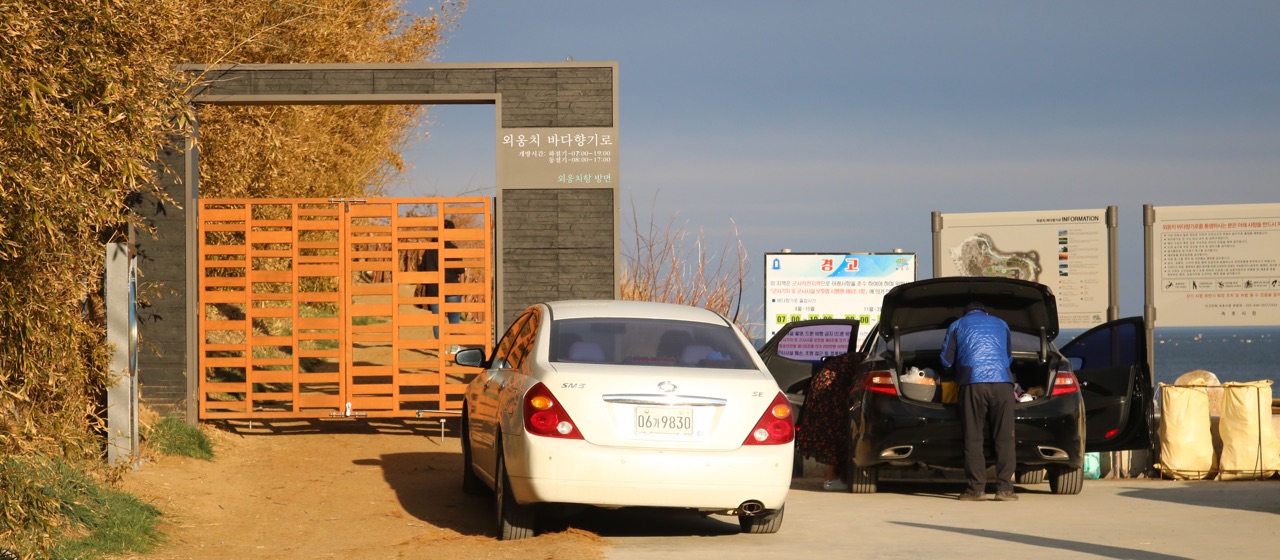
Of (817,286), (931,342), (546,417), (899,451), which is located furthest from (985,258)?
(546,417)

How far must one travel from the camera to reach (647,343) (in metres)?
8.99

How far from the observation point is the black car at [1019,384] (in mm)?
10812

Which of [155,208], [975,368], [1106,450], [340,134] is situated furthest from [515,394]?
[340,134]

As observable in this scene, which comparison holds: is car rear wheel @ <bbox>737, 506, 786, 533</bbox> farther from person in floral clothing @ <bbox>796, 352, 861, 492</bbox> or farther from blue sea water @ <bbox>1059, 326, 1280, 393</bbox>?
blue sea water @ <bbox>1059, 326, 1280, 393</bbox>

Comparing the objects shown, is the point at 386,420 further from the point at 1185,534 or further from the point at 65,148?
the point at 1185,534

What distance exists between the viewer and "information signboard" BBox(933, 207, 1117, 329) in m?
15.1

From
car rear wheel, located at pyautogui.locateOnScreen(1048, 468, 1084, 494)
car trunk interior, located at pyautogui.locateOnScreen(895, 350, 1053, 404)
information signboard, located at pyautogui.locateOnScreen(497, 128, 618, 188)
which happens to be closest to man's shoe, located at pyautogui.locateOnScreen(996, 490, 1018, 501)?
car rear wheel, located at pyautogui.locateOnScreen(1048, 468, 1084, 494)

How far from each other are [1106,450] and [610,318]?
5275 millimetres

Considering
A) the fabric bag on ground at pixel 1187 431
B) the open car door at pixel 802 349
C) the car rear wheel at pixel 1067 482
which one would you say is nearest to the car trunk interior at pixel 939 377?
the car rear wheel at pixel 1067 482

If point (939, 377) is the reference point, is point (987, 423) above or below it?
below

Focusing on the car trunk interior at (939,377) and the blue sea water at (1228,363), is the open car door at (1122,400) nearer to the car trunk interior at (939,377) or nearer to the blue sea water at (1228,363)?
the car trunk interior at (939,377)

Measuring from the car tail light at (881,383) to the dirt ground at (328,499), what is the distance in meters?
3.17

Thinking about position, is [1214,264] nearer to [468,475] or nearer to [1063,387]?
[1063,387]

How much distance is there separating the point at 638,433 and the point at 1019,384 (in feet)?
16.1
